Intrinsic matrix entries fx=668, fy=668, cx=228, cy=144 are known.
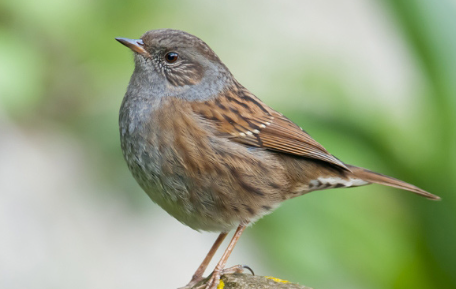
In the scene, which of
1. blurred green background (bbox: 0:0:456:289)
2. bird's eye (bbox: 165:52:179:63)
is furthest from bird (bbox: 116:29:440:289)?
blurred green background (bbox: 0:0:456:289)

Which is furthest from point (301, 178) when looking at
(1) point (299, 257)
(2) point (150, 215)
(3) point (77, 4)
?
(3) point (77, 4)

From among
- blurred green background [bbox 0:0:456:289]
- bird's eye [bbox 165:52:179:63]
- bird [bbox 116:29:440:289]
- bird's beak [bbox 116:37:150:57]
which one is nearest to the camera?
bird [bbox 116:29:440:289]

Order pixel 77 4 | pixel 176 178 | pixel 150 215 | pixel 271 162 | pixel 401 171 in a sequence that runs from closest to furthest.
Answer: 1. pixel 176 178
2. pixel 271 162
3. pixel 401 171
4. pixel 77 4
5. pixel 150 215

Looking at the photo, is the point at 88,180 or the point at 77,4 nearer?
the point at 77,4

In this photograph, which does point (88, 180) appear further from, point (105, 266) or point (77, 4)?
point (77, 4)

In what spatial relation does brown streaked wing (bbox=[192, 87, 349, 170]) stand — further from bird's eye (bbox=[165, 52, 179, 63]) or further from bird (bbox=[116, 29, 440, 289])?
bird's eye (bbox=[165, 52, 179, 63])

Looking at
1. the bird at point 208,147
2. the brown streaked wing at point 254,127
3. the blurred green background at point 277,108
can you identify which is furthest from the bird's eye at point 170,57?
the blurred green background at point 277,108

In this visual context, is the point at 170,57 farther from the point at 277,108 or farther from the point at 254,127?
the point at 277,108

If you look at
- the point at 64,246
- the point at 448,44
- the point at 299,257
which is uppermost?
the point at 448,44
